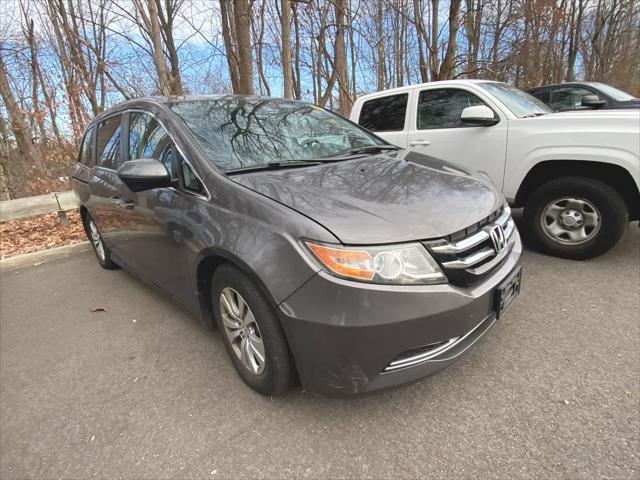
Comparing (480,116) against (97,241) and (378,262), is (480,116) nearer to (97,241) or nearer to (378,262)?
(378,262)

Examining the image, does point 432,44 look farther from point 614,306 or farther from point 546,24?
point 614,306

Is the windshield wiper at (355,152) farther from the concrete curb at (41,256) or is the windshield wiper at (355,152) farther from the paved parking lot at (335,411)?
the concrete curb at (41,256)

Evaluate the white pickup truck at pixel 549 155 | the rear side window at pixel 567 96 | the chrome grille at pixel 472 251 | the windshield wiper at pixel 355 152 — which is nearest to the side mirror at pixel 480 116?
the white pickup truck at pixel 549 155

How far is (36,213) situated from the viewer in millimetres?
6527

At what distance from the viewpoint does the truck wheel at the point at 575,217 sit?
329 centimetres

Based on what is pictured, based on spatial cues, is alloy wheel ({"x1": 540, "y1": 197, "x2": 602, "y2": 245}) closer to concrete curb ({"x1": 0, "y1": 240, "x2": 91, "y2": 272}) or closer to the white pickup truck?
the white pickup truck

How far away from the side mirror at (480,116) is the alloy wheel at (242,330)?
301 centimetres

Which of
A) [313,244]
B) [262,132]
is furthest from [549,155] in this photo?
[313,244]

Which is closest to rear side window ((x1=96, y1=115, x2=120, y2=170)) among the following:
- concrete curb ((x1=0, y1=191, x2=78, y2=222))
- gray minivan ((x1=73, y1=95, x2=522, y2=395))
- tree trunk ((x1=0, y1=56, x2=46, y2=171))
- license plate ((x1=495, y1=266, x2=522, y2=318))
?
gray minivan ((x1=73, y1=95, x2=522, y2=395))

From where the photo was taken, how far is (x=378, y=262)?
5.24 ft

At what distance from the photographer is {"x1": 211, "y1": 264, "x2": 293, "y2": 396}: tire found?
1793mm

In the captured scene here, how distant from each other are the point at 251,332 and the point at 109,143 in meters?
2.49

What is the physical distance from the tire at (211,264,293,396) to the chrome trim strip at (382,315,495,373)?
498 mm

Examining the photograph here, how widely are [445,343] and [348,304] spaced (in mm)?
533
